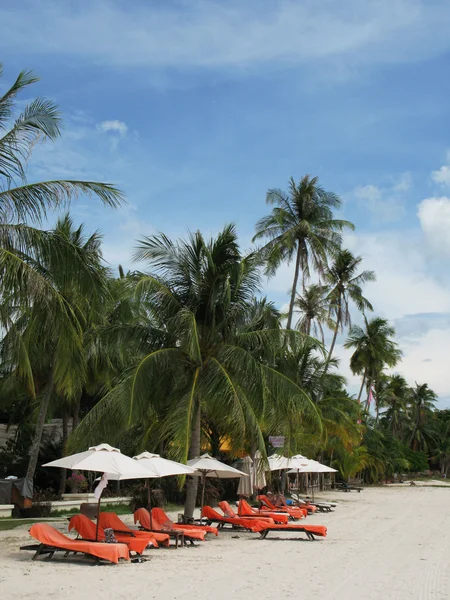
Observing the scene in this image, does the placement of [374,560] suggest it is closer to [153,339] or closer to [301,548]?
[301,548]

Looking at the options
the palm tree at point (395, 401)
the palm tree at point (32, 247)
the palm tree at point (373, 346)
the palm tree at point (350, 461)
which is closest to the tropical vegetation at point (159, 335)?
the palm tree at point (32, 247)

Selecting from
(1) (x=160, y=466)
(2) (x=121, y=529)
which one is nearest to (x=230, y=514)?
(1) (x=160, y=466)

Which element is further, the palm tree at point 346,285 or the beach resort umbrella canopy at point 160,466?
the palm tree at point 346,285

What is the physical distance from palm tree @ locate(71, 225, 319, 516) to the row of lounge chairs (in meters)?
1.56

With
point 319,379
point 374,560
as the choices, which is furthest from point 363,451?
point 374,560

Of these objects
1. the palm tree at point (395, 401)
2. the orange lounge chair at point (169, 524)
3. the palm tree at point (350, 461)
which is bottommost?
Result: the orange lounge chair at point (169, 524)

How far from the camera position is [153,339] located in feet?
55.9

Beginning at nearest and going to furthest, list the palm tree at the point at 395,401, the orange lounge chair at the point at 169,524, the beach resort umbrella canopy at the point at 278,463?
the orange lounge chair at the point at 169,524 → the beach resort umbrella canopy at the point at 278,463 → the palm tree at the point at 395,401

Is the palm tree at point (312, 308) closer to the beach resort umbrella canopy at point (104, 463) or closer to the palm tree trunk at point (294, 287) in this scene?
the palm tree trunk at point (294, 287)

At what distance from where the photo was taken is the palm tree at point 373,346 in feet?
166

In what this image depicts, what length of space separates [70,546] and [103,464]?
62.1 inches

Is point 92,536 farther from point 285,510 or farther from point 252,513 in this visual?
point 285,510

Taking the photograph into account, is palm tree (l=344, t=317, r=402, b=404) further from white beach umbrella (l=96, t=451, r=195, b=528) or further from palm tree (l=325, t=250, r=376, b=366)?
white beach umbrella (l=96, t=451, r=195, b=528)

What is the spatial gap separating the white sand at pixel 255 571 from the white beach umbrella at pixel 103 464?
1.47 metres
